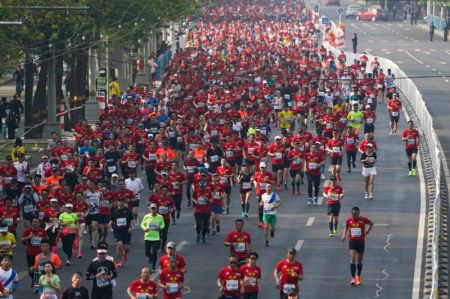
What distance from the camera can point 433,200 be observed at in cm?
3944

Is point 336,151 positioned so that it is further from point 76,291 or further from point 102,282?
point 76,291

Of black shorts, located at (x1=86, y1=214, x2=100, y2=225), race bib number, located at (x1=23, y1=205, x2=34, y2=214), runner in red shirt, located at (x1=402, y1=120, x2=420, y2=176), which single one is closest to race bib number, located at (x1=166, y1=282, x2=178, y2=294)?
black shorts, located at (x1=86, y1=214, x2=100, y2=225)

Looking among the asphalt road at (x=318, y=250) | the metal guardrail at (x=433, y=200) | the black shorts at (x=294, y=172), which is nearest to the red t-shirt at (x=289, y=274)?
the metal guardrail at (x=433, y=200)

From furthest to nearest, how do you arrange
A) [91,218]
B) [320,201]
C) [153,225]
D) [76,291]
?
[320,201]
[91,218]
[153,225]
[76,291]

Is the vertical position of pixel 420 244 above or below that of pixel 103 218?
below

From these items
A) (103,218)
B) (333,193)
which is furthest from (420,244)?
(103,218)

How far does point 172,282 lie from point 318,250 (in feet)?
26.8

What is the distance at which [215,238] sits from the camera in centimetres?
3488

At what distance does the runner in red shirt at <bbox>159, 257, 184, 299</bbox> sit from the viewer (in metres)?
25.8

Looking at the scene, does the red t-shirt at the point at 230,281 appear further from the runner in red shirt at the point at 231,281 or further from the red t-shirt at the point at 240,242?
the red t-shirt at the point at 240,242

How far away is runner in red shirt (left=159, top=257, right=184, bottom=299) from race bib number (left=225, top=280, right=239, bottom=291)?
79cm

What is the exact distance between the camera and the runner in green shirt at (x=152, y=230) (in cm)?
3027

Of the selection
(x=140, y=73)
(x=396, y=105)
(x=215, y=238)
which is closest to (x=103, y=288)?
(x=215, y=238)

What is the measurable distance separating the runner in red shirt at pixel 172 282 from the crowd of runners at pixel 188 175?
22 mm
